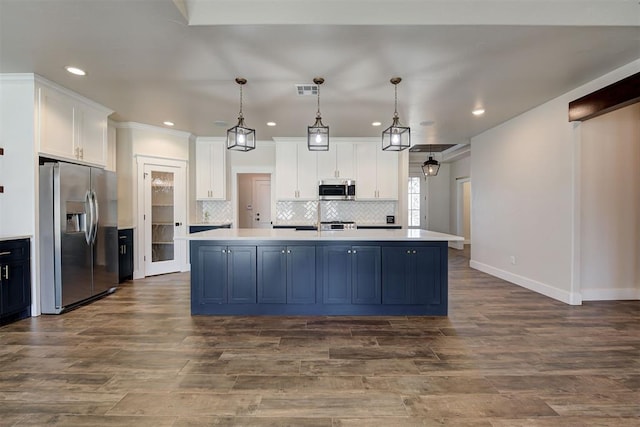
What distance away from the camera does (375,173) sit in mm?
→ 6145

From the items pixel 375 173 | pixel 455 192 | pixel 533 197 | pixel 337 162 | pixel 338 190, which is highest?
pixel 337 162

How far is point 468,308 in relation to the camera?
3596mm

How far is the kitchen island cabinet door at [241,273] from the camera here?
340 cm

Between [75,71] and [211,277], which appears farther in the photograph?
[211,277]

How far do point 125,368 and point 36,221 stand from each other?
2.37m

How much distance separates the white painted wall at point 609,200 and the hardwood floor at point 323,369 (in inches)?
23.3

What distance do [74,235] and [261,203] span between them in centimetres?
426

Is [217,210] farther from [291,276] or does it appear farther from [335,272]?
[335,272]

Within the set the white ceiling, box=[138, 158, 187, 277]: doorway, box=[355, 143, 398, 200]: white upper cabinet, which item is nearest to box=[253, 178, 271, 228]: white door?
box=[138, 158, 187, 277]: doorway

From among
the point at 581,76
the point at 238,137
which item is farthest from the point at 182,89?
the point at 581,76

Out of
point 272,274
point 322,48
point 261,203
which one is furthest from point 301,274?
point 261,203

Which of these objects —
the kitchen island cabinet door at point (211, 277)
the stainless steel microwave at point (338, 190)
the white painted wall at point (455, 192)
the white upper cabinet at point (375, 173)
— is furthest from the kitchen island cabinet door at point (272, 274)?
the white painted wall at point (455, 192)

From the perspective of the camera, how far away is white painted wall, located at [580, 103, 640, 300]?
3.80 m

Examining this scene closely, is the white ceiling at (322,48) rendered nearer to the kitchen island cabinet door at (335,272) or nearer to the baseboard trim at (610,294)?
the kitchen island cabinet door at (335,272)
